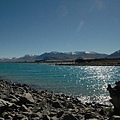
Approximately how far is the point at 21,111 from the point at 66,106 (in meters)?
5.87

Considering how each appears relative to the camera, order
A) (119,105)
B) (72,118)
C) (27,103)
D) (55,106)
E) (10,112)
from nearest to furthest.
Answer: (72,118), (119,105), (10,112), (27,103), (55,106)

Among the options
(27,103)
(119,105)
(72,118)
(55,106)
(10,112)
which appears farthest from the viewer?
(55,106)

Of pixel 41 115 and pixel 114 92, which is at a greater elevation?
pixel 114 92

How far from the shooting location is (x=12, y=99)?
1884cm

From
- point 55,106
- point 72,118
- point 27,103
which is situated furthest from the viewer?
point 55,106

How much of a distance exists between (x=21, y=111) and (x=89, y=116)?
4660 millimetres

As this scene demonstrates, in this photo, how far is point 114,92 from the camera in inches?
593

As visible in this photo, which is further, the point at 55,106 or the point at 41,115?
the point at 55,106

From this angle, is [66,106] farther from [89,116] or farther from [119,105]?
[119,105]

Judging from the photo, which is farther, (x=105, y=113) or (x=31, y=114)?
(x=105, y=113)

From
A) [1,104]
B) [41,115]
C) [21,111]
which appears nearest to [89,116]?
[41,115]

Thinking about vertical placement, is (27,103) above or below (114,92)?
below

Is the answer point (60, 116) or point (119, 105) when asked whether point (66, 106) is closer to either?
point (60, 116)

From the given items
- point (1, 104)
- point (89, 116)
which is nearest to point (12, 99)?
point (1, 104)
